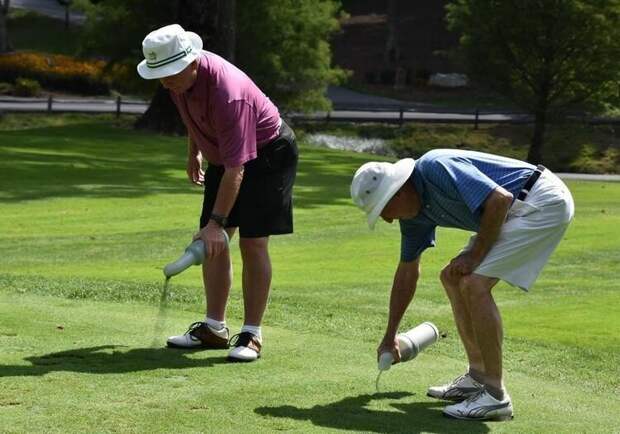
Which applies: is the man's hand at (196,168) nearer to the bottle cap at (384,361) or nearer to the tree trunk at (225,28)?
the bottle cap at (384,361)

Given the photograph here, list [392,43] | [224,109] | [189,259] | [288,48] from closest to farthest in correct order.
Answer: [189,259]
[224,109]
[288,48]
[392,43]

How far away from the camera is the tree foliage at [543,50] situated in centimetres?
3900

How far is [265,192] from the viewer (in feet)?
25.8

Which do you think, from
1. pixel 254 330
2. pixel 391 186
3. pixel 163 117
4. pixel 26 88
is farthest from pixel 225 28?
pixel 391 186

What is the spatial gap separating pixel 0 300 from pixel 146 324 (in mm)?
1282

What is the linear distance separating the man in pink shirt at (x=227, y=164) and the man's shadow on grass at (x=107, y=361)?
24 cm

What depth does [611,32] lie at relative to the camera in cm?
Result: 3897

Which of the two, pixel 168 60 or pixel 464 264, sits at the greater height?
pixel 168 60

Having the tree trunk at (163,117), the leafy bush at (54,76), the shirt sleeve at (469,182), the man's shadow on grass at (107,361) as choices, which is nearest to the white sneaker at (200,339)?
the man's shadow on grass at (107,361)

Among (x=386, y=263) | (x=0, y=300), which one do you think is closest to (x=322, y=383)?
(x=0, y=300)

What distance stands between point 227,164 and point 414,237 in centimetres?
121

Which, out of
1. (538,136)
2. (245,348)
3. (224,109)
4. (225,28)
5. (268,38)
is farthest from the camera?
(538,136)

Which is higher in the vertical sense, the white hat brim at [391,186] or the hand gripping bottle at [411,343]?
the white hat brim at [391,186]

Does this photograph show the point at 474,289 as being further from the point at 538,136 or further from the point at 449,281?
the point at 538,136
